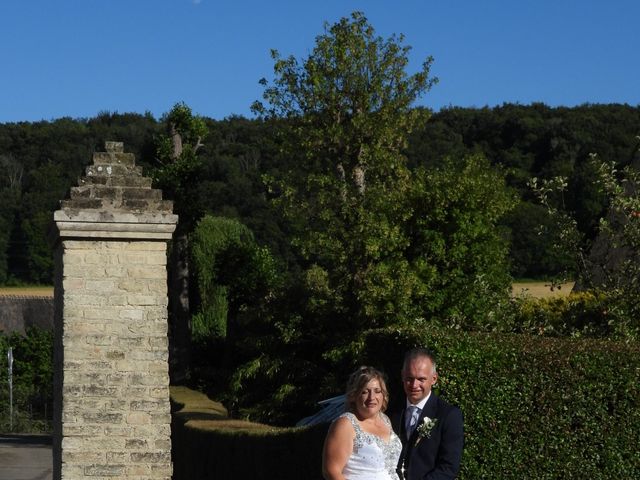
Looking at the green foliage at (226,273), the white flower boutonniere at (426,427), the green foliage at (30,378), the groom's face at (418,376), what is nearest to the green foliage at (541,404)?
the white flower boutonniere at (426,427)

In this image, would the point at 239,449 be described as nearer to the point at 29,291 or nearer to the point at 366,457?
the point at 366,457

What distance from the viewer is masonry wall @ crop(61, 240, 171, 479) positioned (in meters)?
11.5

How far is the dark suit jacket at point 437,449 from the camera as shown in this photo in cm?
687

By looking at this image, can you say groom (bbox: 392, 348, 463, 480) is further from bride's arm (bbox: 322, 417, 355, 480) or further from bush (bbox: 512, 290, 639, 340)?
bush (bbox: 512, 290, 639, 340)

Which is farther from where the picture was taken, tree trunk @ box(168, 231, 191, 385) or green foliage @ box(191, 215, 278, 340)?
green foliage @ box(191, 215, 278, 340)

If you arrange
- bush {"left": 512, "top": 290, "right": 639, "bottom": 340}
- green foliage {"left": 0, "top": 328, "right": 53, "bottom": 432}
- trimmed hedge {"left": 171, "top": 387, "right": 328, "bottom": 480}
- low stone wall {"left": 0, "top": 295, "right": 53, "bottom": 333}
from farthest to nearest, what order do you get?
low stone wall {"left": 0, "top": 295, "right": 53, "bottom": 333} → green foliage {"left": 0, "top": 328, "right": 53, "bottom": 432} → bush {"left": 512, "top": 290, "right": 639, "bottom": 340} → trimmed hedge {"left": 171, "top": 387, "right": 328, "bottom": 480}

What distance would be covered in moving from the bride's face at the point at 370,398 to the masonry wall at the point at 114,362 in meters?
5.57

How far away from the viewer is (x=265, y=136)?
29031 millimetres

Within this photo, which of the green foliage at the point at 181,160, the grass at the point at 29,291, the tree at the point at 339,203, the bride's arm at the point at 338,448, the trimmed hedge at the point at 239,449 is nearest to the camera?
the bride's arm at the point at 338,448

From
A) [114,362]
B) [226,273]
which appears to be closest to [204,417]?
[114,362]


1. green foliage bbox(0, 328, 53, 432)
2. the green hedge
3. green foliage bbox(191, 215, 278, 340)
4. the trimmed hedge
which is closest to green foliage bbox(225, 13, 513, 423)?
green foliage bbox(191, 215, 278, 340)

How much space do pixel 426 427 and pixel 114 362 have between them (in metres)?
5.44

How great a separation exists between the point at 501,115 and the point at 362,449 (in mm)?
52074

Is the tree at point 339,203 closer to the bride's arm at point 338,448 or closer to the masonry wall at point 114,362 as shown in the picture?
the masonry wall at point 114,362
